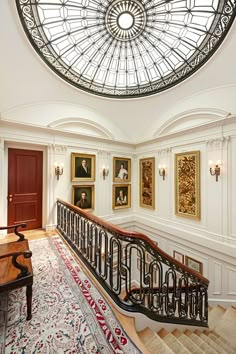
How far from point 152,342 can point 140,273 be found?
88 cm

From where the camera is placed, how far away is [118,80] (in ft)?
20.3

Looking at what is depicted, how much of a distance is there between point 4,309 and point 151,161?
6.18m

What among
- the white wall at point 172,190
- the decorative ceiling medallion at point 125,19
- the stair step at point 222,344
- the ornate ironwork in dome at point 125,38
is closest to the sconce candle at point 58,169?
the white wall at point 172,190

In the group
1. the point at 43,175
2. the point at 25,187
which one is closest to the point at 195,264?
the point at 43,175

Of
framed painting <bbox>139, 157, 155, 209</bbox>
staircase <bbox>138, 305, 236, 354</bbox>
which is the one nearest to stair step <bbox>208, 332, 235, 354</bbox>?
staircase <bbox>138, 305, 236, 354</bbox>

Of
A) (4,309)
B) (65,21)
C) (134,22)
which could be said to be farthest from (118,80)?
(4,309)

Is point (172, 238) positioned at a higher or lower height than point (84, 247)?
lower

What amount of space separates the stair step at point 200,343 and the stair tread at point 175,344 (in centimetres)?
47

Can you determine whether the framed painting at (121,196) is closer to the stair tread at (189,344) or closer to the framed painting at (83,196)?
the framed painting at (83,196)

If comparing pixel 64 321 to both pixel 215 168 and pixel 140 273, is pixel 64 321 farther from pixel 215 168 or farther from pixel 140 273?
pixel 215 168

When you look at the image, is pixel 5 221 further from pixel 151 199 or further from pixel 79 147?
pixel 151 199

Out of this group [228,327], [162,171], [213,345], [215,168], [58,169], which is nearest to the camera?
[213,345]

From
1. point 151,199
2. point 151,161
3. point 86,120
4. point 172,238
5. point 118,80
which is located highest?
point 118,80

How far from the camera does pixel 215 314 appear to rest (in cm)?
436
